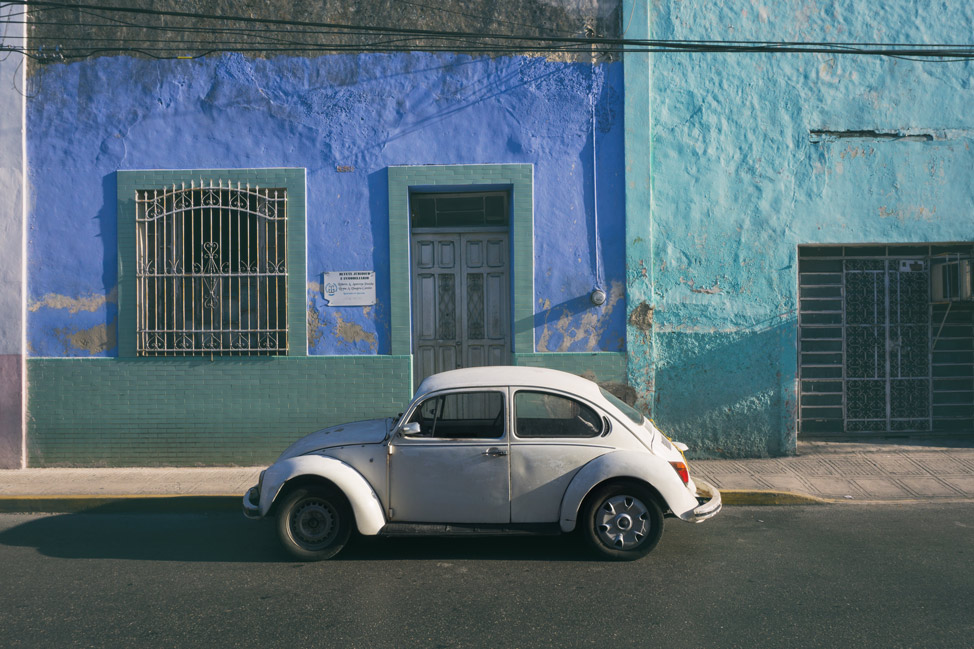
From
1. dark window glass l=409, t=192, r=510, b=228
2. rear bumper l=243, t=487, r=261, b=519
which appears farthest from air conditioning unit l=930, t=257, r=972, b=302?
rear bumper l=243, t=487, r=261, b=519

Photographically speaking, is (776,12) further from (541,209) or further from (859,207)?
(541,209)

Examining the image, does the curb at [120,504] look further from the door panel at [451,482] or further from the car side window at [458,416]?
the car side window at [458,416]

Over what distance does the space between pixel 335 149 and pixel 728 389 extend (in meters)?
5.69

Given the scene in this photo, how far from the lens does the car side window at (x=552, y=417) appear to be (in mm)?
5633

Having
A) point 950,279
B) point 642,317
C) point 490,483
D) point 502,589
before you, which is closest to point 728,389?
point 642,317

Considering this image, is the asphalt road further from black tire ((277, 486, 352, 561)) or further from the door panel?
the door panel

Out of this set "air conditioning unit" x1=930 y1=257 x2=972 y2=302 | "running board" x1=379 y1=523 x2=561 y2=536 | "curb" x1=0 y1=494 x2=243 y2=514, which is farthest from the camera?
"air conditioning unit" x1=930 y1=257 x2=972 y2=302

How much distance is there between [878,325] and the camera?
9578 millimetres

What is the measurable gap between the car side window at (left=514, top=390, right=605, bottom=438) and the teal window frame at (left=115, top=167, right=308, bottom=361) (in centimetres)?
430

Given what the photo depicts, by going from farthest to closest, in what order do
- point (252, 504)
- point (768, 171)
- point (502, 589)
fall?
point (768, 171) < point (252, 504) < point (502, 589)

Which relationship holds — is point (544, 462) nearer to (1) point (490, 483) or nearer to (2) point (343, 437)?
(1) point (490, 483)

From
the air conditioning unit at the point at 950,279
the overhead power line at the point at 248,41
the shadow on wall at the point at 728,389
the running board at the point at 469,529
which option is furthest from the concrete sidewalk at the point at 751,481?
the overhead power line at the point at 248,41

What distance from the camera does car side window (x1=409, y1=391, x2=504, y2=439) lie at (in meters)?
5.61

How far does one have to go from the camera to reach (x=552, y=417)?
5703 mm
